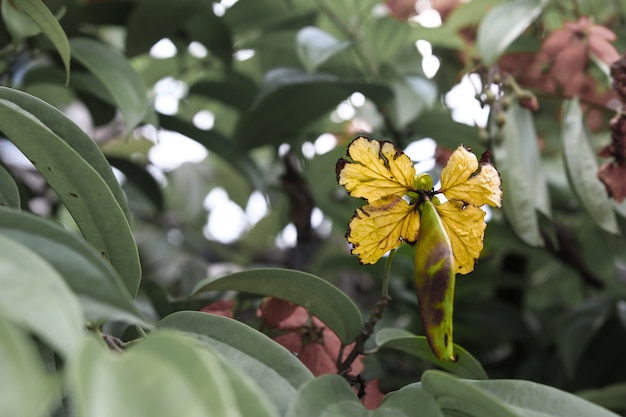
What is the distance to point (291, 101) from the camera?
0.85m

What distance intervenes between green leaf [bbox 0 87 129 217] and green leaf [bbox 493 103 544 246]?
1.21ft

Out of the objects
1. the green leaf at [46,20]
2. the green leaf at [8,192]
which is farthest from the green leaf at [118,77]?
the green leaf at [8,192]

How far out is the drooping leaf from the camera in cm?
41

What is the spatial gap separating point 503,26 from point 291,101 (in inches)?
10.0

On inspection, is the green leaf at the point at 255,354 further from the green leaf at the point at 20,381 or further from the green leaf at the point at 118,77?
the green leaf at the point at 118,77

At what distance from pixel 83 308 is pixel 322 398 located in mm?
133

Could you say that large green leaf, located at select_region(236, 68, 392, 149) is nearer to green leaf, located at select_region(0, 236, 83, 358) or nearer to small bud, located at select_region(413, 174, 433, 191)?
small bud, located at select_region(413, 174, 433, 191)

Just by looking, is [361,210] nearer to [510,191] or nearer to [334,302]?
[334,302]

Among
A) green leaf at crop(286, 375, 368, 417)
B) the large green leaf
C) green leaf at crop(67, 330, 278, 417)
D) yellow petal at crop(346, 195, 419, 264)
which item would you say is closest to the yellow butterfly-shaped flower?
yellow petal at crop(346, 195, 419, 264)

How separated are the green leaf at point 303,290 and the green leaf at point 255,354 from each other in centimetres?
7

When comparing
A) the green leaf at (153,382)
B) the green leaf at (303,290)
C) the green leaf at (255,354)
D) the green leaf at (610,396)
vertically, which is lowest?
the green leaf at (610,396)

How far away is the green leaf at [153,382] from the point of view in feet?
0.80

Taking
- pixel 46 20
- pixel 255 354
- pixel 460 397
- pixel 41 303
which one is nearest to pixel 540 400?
pixel 460 397

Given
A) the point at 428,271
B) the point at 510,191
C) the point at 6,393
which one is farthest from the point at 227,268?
the point at 6,393
